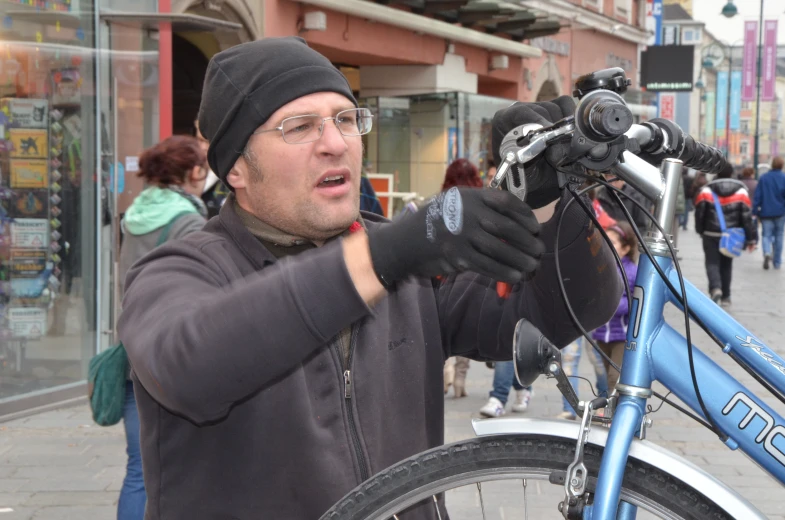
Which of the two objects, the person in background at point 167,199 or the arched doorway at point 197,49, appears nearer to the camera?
the person in background at point 167,199

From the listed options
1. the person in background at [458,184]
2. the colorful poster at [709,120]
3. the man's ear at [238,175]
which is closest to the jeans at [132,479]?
the man's ear at [238,175]

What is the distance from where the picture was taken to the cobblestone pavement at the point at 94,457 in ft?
15.6

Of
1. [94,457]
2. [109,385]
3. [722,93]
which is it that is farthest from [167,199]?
[722,93]

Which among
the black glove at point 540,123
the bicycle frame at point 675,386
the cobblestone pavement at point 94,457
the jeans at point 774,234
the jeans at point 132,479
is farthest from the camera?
the jeans at point 774,234

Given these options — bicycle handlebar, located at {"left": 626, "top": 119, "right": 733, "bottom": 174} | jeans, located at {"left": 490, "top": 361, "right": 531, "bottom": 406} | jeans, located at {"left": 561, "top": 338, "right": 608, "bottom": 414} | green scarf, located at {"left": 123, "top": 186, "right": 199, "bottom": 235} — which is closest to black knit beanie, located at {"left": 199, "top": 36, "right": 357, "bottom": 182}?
bicycle handlebar, located at {"left": 626, "top": 119, "right": 733, "bottom": 174}

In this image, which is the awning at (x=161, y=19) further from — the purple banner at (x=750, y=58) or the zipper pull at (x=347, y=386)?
the purple banner at (x=750, y=58)

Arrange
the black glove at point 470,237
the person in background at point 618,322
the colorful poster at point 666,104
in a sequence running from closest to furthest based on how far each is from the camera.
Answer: the black glove at point 470,237
the person in background at point 618,322
the colorful poster at point 666,104

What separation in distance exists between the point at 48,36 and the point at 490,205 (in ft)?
21.0

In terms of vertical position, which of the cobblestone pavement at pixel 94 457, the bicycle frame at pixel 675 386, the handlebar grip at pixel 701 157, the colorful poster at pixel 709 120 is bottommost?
the cobblestone pavement at pixel 94 457

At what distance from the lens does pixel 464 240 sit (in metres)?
1.37

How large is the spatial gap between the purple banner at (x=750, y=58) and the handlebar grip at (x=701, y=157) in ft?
125

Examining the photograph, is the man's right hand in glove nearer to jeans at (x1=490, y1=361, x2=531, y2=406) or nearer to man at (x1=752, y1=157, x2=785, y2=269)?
jeans at (x1=490, y1=361, x2=531, y2=406)

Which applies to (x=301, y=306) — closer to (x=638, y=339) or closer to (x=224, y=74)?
(x=638, y=339)

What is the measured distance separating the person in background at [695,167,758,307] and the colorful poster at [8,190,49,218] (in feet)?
25.0
